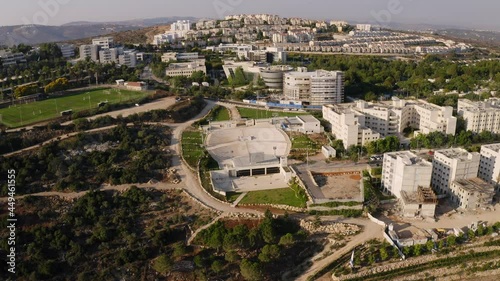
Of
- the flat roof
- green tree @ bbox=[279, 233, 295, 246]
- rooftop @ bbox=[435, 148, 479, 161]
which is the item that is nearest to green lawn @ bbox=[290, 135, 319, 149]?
the flat roof

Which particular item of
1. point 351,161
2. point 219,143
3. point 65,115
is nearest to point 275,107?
point 219,143

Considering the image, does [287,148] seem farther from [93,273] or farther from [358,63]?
[358,63]

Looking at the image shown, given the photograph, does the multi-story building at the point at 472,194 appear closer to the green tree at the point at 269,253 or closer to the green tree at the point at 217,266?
the green tree at the point at 269,253

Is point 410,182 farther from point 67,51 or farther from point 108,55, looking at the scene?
point 67,51

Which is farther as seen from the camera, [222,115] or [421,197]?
[222,115]

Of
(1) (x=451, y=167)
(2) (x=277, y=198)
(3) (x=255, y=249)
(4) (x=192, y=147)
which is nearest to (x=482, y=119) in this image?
(1) (x=451, y=167)

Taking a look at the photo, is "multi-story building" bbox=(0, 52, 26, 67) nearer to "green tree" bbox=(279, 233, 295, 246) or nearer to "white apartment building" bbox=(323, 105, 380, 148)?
"white apartment building" bbox=(323, 105, 380, 148)
